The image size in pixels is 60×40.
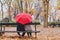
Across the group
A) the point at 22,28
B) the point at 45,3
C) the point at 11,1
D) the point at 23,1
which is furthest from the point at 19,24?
the point at 11,1

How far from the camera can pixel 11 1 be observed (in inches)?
1303

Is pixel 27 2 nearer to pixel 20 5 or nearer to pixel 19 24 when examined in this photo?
pixel 20 5

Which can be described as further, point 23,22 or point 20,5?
point 20,5

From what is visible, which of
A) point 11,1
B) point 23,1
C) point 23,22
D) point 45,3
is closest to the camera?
point 23,22

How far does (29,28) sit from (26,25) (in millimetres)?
214

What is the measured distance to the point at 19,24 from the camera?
31.4 ft

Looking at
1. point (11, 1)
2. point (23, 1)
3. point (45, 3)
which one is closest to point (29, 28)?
point (45, 3)

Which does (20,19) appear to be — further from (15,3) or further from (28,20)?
(15,3)

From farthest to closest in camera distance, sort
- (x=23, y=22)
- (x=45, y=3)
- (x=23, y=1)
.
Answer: (x=23, y=1) → (x=45, y=3) → (x=23, y=22)

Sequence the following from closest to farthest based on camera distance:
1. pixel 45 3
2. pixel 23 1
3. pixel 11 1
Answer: pixel 45 3 → pixel 23 1 → pixel 11 1

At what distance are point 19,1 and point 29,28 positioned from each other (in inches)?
868

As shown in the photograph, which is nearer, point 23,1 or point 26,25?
point 26,25

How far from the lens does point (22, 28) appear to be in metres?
9.78

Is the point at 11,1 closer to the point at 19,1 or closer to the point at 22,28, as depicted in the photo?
the point at 19,1
